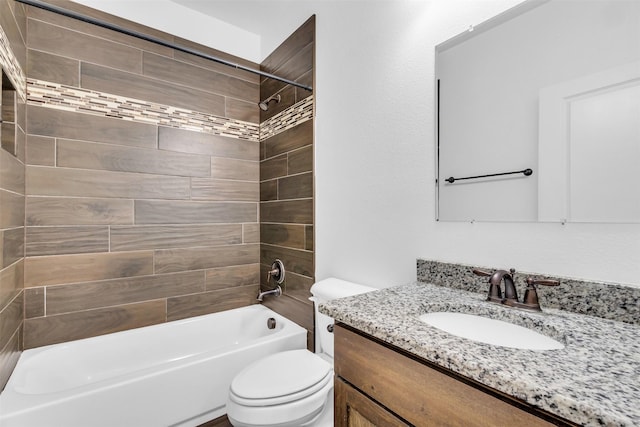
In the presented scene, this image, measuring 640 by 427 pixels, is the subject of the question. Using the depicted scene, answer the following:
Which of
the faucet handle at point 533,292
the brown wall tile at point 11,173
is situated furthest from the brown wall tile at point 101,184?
the faucet handle at point 533,292

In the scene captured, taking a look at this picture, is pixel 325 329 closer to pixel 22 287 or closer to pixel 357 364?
pixel 357 364

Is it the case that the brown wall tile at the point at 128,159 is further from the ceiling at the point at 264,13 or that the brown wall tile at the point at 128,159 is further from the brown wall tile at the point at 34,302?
the ceiling at the point at 264,13

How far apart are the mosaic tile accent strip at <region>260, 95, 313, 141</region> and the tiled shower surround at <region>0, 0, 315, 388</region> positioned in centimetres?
1

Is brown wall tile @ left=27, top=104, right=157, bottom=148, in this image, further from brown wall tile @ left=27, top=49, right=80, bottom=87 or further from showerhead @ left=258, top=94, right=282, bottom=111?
showerhead @ left=258, top=94, right=282, bottom=111

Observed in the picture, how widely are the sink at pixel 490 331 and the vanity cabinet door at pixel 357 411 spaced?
28cm

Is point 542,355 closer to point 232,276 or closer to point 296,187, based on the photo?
point 296,187

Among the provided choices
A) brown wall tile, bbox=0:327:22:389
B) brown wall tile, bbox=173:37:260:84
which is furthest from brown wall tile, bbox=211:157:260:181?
brown wall tile, bbox=0:327:22:389

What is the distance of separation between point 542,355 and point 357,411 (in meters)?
0.49

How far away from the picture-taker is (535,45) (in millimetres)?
1001

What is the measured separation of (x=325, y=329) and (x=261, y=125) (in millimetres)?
1706

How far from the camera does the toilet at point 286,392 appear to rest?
121 centimetres

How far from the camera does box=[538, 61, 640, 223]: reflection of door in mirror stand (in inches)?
32.0

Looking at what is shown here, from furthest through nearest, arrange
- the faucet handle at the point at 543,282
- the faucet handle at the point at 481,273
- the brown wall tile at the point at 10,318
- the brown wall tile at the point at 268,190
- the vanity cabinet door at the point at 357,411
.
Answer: the brown wall tile at the point at 268,190 → the brown wall tile at the point at 10,318 → the faucet handle at the point at 481,273 → the faucet handle at the point at 543,282 → the vanity cabinet door at the point at 357,411

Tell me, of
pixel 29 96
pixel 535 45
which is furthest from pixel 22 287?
pixel 535 45
